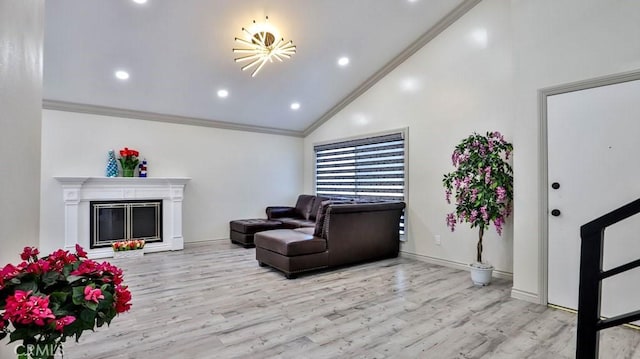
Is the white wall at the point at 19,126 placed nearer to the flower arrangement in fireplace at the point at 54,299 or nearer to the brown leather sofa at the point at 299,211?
the flower arrangement in fireplace at the point at 54,299

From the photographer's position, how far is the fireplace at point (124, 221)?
5.14m

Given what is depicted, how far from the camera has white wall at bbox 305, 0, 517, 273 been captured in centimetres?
404

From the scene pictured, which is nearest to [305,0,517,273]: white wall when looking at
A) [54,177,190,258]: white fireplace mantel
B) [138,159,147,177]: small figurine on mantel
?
[54,177,190,258]: white fireplace mantel

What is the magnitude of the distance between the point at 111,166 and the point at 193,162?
52.5 inches

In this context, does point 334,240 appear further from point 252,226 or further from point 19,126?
point 19,126

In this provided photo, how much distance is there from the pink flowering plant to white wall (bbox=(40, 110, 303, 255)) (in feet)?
14.1

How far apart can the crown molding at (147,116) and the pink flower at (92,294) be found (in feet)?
17.6

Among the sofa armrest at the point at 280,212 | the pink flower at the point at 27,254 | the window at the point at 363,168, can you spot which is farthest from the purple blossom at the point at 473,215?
the sofa armrest at the point at 280,212

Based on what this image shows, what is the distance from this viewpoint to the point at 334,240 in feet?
14.3

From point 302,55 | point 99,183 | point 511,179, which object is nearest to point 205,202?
point 99,183

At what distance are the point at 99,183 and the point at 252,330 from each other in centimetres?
410

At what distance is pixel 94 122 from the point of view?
5285mm

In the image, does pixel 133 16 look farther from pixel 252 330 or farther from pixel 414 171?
pixel 414 171

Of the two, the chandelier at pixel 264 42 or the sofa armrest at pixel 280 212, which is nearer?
the chandelier at pixel 264 42
